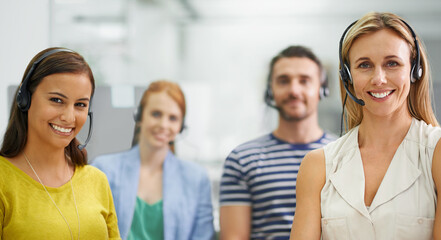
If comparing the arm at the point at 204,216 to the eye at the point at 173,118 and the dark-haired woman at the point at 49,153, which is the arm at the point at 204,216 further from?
the dark-haired woman at the point at 49,153

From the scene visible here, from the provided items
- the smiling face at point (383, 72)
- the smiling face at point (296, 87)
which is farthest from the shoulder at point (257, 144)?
the smiling face at point (383, 72)

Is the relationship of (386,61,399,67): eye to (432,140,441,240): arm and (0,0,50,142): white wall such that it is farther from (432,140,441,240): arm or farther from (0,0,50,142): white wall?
(0,0,50,142): white wall

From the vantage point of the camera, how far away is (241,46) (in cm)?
560

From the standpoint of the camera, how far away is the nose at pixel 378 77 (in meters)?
1.20

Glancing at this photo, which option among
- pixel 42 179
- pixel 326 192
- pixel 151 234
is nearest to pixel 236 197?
pixel 151 234

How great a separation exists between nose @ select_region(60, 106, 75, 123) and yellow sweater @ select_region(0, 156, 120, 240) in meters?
0.16

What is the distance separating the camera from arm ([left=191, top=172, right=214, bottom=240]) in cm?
185

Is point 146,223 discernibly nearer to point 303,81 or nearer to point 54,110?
point 54,110

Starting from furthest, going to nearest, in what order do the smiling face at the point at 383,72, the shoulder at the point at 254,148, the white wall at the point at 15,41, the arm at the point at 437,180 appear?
the shoulder at the point at 254,148, the white wall at the point at 15,41, the smiling face at the point at 383,72, the arm at the point at 437,180

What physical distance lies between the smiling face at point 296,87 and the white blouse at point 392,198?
0.70 m

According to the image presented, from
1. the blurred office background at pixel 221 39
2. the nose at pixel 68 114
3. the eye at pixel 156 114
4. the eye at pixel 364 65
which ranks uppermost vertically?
the blurred office background at pixel 221 39

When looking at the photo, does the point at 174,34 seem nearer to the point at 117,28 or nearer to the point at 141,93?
the point at 117,28

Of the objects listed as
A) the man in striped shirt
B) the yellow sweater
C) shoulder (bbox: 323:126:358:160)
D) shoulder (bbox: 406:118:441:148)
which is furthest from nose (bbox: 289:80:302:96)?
the yellow sweater

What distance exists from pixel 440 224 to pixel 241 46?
4.64 m
